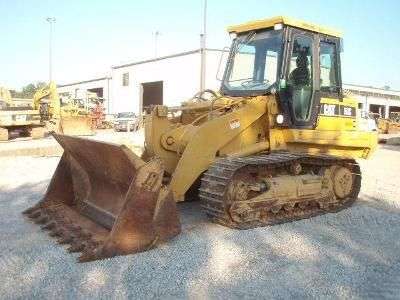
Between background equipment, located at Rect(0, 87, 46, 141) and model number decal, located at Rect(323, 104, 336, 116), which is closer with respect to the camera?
model number decal, located at Rect(323, 104, 336, 116)

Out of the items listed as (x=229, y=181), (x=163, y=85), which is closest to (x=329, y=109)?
(x=229, y=181)

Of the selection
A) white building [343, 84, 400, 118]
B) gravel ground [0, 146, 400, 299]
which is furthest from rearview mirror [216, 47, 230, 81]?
white building [343, 84, 400, 118]

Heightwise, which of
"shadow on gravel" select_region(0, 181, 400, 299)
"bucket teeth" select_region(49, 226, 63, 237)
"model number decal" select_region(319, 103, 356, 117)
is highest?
"model number decal" select_region(319, 103, 356, 117)

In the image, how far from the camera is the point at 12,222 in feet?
21.1

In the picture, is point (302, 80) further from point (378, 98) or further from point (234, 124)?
point (378, 98)

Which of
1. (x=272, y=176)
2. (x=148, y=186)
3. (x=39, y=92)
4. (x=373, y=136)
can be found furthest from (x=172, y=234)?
(x=39, y=92)

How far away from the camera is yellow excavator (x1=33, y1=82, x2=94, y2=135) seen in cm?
2373

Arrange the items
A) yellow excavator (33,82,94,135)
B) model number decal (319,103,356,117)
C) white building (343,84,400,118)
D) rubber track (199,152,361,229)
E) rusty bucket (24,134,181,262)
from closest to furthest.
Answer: rusty bucket (24,134,181,262) → rubber track (199,152,361,229) → model number decal (319,103,356,117) → yellow excavator (33,82,94,135) → white building (343,84,400,118)

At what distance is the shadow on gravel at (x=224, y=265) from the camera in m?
4.22

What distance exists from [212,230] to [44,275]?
228 centimetres

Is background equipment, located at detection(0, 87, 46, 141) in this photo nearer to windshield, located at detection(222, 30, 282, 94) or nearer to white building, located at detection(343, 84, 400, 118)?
windshield, located at detection(222, 30, 282, 94)

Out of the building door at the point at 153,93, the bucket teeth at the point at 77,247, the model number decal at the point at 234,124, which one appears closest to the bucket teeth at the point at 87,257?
the bucket teeth at the point at 77,247

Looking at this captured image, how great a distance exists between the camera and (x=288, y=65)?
703 centimetres

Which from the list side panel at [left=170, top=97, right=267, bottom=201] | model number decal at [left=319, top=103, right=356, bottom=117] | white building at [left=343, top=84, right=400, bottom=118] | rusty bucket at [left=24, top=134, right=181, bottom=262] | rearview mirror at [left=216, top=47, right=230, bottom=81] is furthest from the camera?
white building at [left=343, top=84, right=400, bottom=118]
